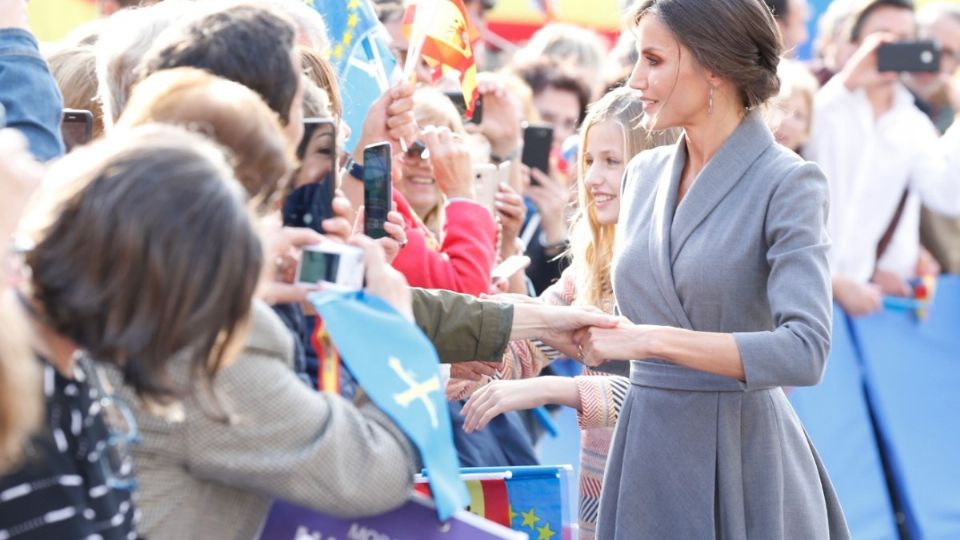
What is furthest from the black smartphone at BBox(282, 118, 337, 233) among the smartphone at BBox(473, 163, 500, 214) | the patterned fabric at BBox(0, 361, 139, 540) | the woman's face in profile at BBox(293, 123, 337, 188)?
the smartphone at BBox(473, 163, 500, 214)

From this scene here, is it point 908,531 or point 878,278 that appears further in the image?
point 878,278

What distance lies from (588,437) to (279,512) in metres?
1.92

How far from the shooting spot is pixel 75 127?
3.26m

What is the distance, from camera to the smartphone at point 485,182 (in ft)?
16.1

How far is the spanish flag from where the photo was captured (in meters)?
4.14

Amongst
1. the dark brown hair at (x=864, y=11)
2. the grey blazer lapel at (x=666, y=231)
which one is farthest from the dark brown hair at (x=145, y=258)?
the dark brown hair at (x=864, y=11)

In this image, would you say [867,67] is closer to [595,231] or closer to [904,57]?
[904,57]

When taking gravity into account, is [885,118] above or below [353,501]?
below

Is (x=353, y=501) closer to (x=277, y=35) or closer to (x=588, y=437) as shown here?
(x=277, y=35)

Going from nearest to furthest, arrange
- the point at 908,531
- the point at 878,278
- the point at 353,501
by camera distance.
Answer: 1. the point at 353,501
2. the point at 908,531
3. the point at 878,278

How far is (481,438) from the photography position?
4.28 meters

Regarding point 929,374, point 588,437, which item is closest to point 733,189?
point 588,437

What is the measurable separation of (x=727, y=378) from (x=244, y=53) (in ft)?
4.58

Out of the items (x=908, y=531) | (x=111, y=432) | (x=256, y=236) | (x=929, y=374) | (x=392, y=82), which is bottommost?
(x=908, y=531)
